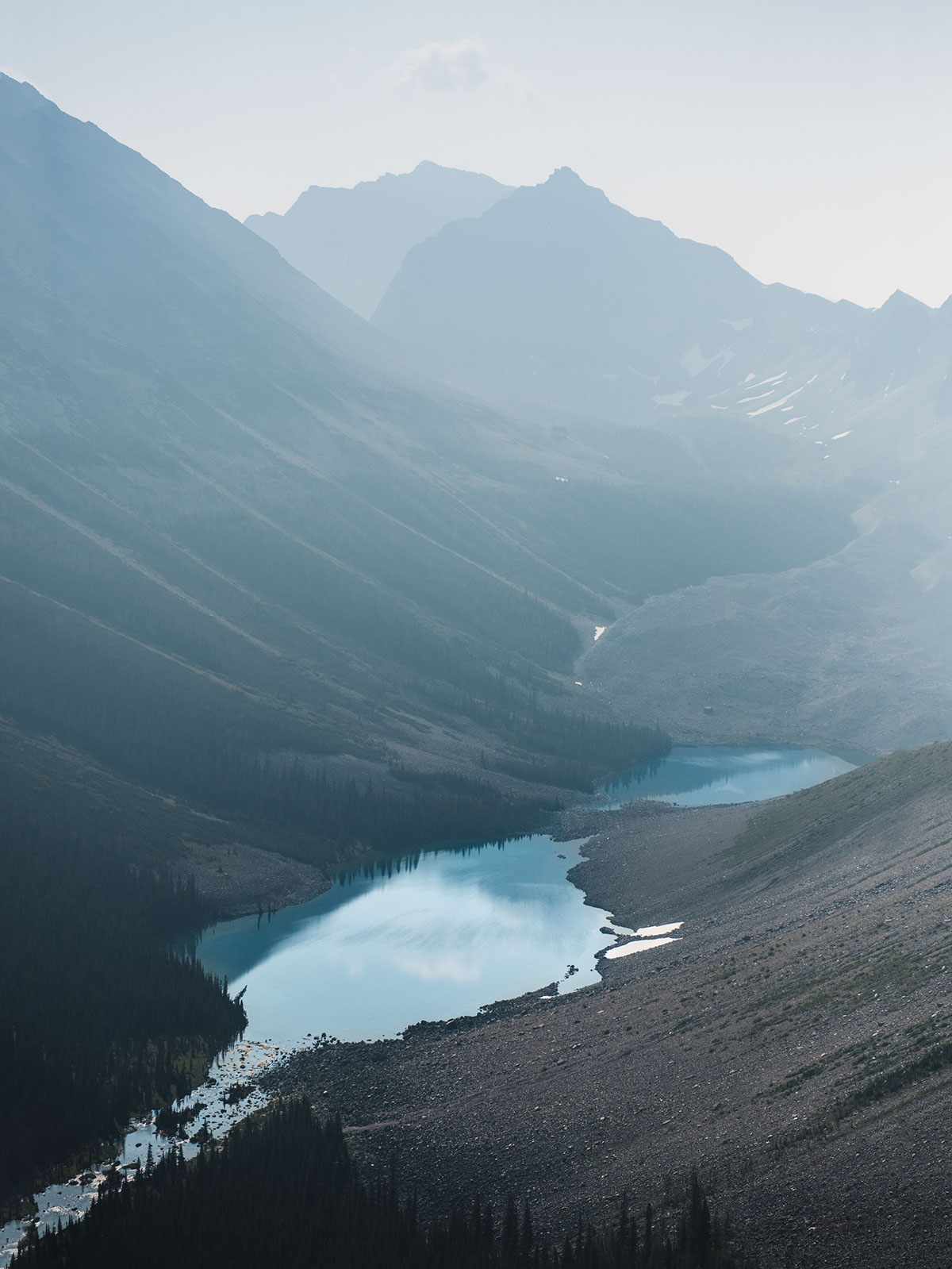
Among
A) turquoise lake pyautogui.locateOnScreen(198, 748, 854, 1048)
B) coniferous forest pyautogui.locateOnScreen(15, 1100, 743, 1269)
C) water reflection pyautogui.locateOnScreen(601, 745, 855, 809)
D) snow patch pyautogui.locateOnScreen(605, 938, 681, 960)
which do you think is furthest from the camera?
water reflection pyautogui.locateOnScreen(601, 745, 855, 809)

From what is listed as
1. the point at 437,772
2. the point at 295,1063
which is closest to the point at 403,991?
the point at 295,1063

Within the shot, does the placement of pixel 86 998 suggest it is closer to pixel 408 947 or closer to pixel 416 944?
pixel 408 947

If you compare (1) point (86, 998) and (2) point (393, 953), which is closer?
(1) point (86, 998)

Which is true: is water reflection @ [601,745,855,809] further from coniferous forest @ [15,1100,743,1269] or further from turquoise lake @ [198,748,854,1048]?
coniferous forest @ [15,1100,743,1269]

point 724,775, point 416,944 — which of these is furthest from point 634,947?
point 724,775

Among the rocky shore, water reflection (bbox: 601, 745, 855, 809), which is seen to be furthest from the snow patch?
water reflection (bbox: 601, 745, 855, 809)

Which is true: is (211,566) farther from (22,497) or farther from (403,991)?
(403,991)
